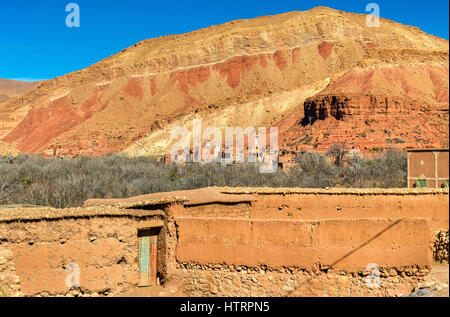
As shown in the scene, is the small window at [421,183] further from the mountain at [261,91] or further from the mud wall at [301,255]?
the mountain at [261,91]

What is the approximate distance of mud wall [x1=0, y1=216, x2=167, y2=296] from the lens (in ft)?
30.9

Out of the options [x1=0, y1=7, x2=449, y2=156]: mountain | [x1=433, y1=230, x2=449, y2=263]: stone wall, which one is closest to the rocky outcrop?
[x1=0, y1=7, x2=449, y2=156]: mountain

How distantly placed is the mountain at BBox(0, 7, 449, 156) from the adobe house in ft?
67.0

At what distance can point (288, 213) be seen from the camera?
11.9 meters

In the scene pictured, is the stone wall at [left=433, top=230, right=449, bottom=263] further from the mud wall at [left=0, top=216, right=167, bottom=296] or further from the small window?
the mud wall at [left=0, top=216, right=167, bottom=296]

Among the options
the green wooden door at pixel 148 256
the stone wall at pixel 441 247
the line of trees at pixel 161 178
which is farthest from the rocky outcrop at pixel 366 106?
the green wooden door at pixel 148 256

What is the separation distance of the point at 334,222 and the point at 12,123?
76.0m

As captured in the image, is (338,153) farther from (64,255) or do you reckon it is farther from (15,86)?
(15,86)

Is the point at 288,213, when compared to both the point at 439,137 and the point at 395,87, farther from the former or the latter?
the point at 395,87

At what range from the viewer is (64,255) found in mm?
9617

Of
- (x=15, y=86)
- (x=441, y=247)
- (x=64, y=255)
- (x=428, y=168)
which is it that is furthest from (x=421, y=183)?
(x=15, y=86)

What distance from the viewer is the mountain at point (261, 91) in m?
43.6

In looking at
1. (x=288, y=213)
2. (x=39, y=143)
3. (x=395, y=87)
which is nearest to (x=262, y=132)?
(x=395, y=87)

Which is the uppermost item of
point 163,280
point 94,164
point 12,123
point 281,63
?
point 281,63
